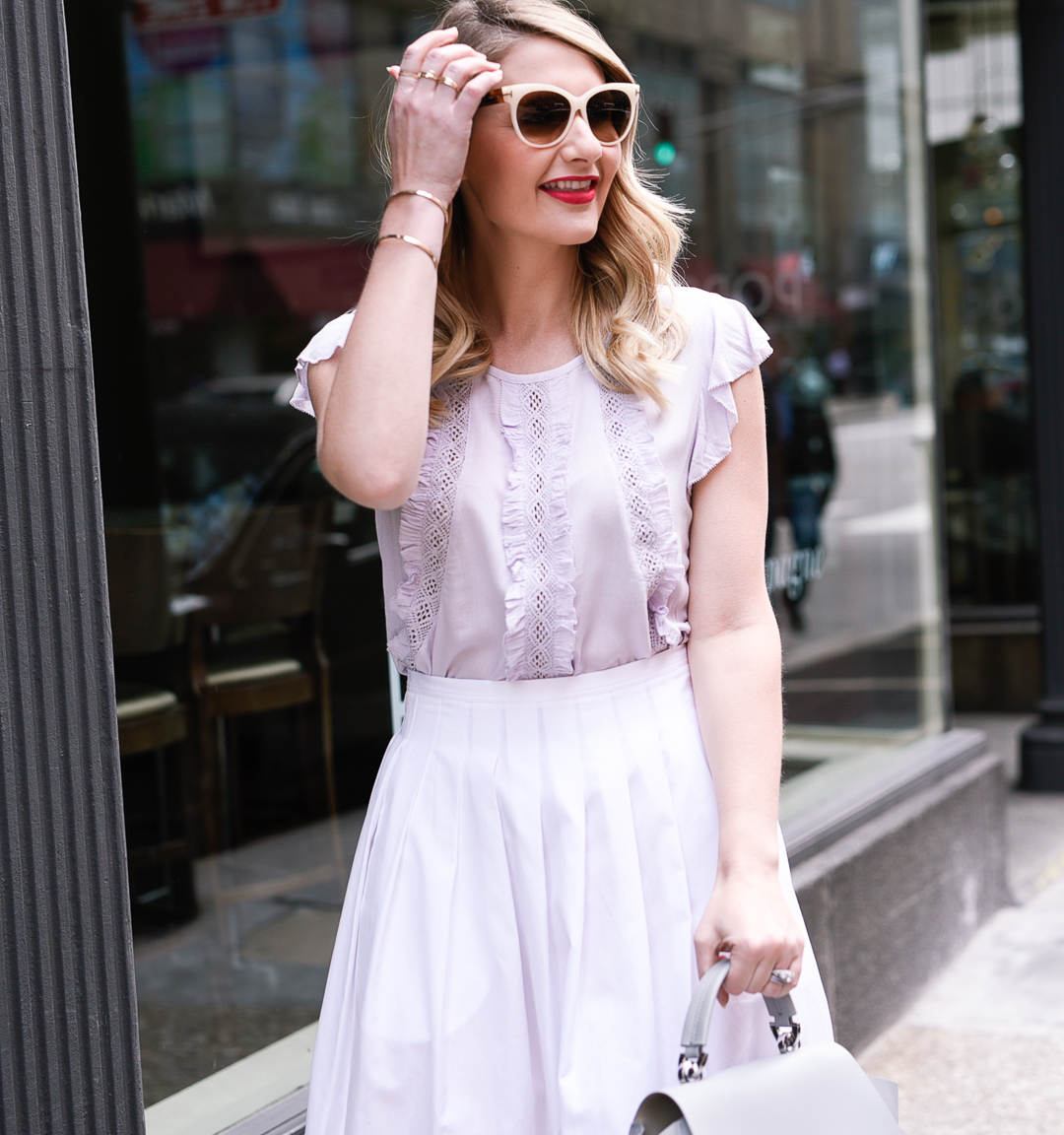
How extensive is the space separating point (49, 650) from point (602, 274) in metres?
0.81

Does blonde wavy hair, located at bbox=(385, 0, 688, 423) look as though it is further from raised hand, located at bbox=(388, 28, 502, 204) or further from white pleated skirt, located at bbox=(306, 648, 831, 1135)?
white pleated skirt, located at bbox=(306, 648, 831, 1135)

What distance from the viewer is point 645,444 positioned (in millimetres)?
1685

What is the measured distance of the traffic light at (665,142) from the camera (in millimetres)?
5485

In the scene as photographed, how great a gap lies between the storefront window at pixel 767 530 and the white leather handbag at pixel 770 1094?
266 centimetres

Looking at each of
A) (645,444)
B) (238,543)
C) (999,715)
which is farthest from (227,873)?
(999,715)

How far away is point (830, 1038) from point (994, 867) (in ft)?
11.7

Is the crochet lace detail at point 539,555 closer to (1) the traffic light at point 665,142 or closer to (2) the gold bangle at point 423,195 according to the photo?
(2) the gold bangle at point 423,195

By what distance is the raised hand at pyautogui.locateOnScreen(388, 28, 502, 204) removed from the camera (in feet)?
5.12

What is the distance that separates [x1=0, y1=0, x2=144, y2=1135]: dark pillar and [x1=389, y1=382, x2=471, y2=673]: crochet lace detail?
406mm

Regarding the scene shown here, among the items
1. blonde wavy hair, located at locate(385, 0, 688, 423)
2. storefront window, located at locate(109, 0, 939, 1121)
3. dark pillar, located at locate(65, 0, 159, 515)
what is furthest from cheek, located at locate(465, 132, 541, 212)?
storefront window, located at locate(109, 0, 939, 1121)

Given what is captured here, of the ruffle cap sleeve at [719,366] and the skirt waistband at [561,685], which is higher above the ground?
the ruffle cap sleeve at [719,366]

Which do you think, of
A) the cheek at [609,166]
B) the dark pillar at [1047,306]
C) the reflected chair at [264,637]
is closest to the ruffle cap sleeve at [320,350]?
the cheek at [609,166]

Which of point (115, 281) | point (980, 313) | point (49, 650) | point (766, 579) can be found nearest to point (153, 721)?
point (115, 281)

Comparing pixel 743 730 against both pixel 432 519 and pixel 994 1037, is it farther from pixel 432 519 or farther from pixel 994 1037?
pixel 994 1037
